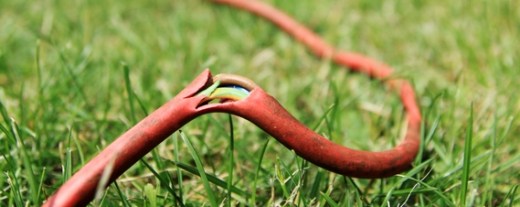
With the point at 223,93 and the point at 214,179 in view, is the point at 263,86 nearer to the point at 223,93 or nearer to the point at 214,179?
the point at 214,179

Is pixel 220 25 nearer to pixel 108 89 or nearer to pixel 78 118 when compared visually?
pixel 108 89

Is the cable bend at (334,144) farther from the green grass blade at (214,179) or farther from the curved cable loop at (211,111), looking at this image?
Result: the green grass blade at (214,179)

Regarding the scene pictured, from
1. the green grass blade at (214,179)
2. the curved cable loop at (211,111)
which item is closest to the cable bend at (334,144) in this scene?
the curved cable loop at (211,111)

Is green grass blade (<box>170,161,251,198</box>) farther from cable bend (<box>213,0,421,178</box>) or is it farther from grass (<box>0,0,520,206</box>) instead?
cable bend (<box>213,0,421,178</box>)

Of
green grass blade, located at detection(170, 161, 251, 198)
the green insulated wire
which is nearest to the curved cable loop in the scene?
the green insulated wire

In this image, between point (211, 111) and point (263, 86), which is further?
point (263, 86)

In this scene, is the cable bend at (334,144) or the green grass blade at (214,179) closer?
the cable bend at (334,144)

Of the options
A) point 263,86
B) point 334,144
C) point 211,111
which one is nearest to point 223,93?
point 211,111

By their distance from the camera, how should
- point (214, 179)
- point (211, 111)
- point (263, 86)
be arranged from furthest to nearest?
point (263, 86)
point (214, 179)
point (211, 111)

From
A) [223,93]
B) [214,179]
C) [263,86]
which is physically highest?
[263,86]

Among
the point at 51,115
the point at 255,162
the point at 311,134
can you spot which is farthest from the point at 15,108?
the point at 311,134
